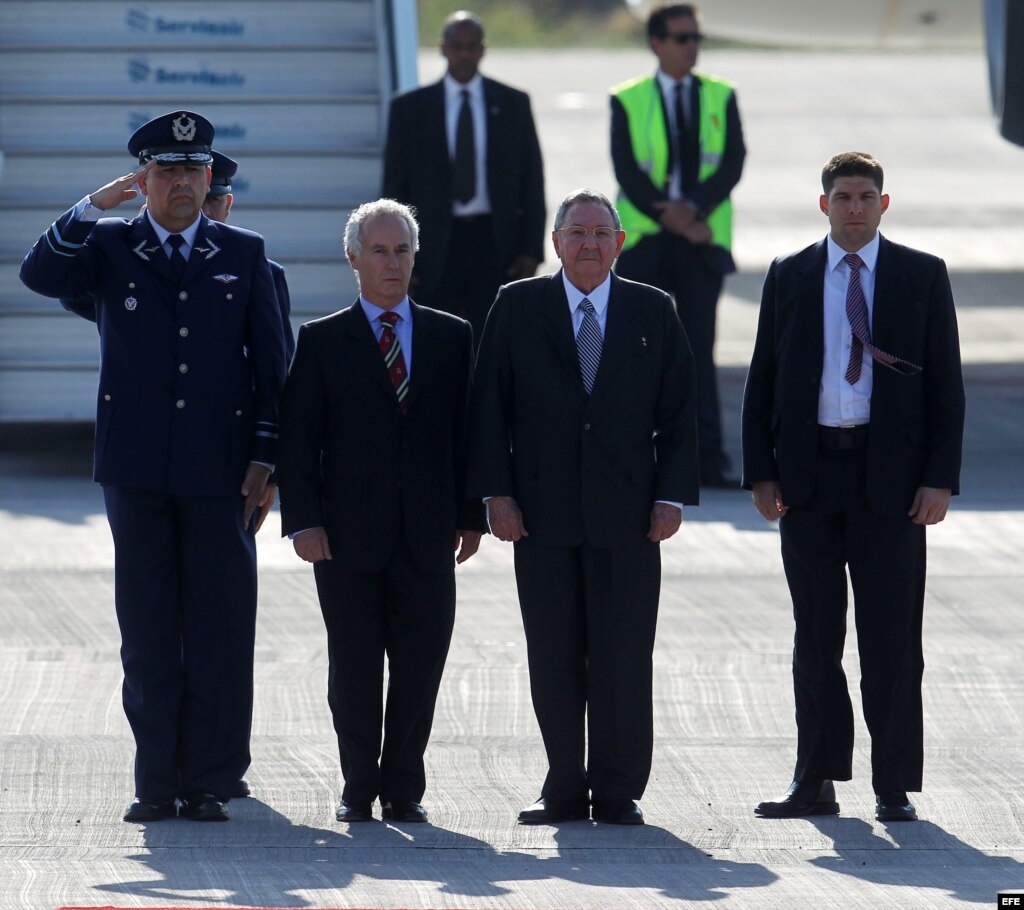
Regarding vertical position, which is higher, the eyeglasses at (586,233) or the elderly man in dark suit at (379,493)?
the eyeglasses at (586,233)

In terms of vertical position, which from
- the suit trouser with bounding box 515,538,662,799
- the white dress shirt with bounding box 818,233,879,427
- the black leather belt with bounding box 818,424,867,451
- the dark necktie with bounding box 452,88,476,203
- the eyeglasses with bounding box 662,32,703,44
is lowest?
the suit trouser with bounding box 515,538,662,799

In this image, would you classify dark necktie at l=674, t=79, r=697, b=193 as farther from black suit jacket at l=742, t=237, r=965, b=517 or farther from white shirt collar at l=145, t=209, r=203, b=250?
white shirt collar at l=145, t=209, r=203, b=250

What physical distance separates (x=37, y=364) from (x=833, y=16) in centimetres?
1017

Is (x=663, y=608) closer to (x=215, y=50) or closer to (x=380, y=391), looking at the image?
(x=380, y=391)

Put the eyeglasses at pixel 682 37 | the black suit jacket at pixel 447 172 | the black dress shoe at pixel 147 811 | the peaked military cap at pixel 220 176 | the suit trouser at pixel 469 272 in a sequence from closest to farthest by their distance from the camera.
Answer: the black dress shoe at pixel 147 811 → the peaked military cap at pixel 220 176 → the eyeglasses at pixel 682 37 → the black suit jacket at pixel 447 172 → the suit trouser at pixel 469 272

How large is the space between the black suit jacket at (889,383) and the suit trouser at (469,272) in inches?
174

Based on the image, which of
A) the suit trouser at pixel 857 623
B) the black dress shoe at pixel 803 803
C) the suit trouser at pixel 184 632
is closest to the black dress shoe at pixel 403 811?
the suit trouser at pixel 184 632

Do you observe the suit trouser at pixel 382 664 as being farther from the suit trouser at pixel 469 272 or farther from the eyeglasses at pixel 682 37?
the eyeglasses at pixel 682 37

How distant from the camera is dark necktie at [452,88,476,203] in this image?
961cm

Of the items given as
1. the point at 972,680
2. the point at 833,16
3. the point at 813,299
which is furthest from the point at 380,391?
the point at 833,16

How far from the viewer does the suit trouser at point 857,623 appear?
17.4ft

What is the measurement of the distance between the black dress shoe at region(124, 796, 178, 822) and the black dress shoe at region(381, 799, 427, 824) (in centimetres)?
56

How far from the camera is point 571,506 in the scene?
17.2 ft

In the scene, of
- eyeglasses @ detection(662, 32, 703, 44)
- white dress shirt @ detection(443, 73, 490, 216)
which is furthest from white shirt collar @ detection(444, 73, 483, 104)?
eyeglasses @ detection(662, 32, 703, 44)
